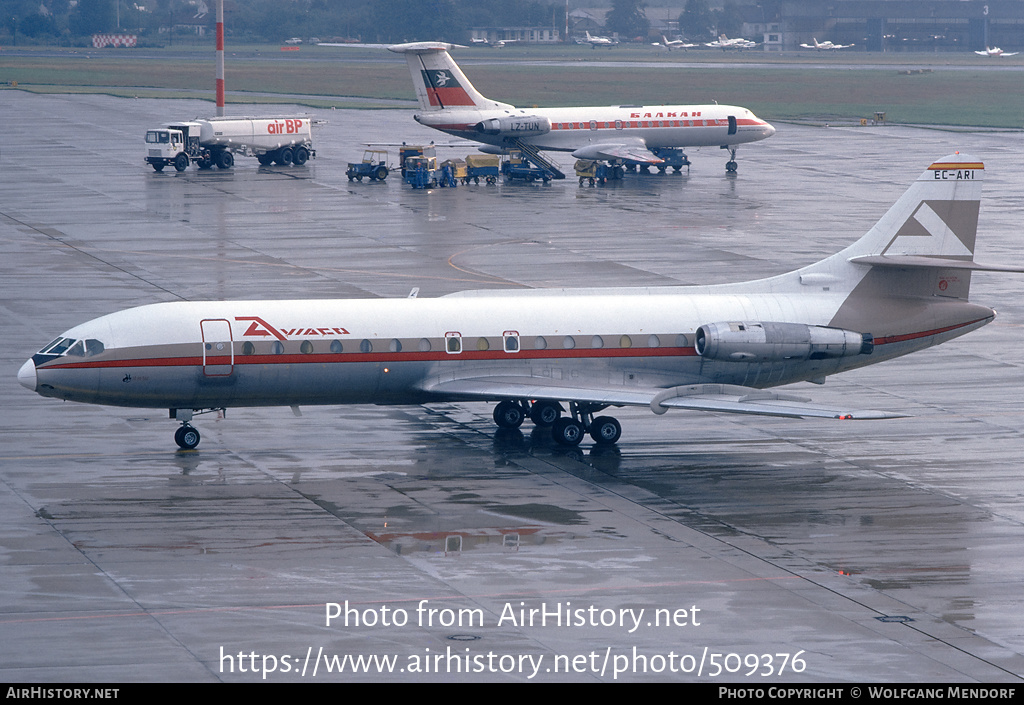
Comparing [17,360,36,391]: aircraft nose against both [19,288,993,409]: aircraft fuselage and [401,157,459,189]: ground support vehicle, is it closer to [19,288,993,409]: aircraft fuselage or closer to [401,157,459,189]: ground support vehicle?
[19,288,993,409]: aircraft fuselage

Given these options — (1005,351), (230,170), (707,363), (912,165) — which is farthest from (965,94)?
(707,363)

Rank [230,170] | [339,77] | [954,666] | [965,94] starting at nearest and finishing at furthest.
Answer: [954,666] < [230,170] < [965,94] < [339,77]

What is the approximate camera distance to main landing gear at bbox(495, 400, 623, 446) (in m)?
33.2

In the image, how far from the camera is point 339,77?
565 feet

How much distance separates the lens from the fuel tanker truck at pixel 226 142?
86.2 meters

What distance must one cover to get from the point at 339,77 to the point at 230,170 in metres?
86.4

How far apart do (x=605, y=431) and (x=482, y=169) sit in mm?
52188

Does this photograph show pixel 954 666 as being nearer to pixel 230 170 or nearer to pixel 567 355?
pixel 567 355

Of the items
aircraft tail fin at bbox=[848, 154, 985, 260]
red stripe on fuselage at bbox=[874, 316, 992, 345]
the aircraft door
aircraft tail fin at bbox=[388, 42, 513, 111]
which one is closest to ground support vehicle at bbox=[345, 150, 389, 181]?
aircraft tail fin at bbox=[388, 42, 513, 111]

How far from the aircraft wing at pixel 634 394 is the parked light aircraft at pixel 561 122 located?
5082 cm

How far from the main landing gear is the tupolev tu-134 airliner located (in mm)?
40

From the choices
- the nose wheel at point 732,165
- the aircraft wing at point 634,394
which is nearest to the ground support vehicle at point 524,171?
the nose wheel at point 732,165

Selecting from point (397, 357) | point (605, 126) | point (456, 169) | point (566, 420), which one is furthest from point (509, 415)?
point (605, 126)

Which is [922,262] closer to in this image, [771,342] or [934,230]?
[934,230]
